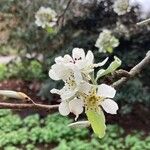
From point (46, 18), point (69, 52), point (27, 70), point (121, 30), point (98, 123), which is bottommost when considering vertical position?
point (27, 70)

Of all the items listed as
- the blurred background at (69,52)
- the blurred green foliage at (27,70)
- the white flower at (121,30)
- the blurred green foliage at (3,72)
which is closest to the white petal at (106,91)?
the blurred background at (69,52)

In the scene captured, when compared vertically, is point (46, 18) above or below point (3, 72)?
above

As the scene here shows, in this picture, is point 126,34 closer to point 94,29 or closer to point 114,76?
point 94,29

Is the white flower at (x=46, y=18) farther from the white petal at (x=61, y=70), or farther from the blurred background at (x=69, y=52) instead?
the white petal at (x=61, y=70)

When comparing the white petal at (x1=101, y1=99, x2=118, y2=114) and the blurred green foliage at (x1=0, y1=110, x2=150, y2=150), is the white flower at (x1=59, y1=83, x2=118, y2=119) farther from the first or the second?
the blurred green foliage at (x1=0, y1=110, x2=150, y2=150)

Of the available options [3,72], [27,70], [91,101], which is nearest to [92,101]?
[91,101]

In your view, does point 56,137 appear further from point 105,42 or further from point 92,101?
point 92,101
